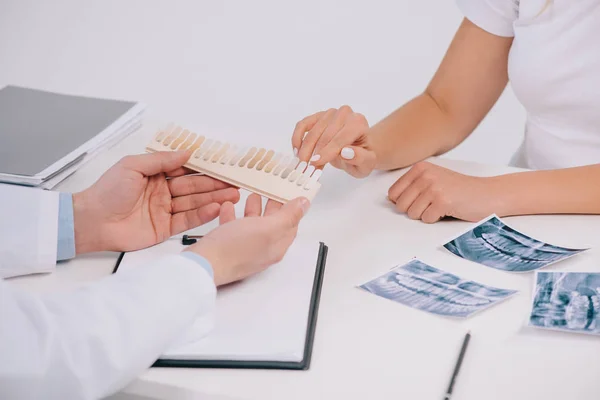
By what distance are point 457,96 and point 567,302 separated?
24.1 inches

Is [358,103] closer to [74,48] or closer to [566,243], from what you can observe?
[74,48]

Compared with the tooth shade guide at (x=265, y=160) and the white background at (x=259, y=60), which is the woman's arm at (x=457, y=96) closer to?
the tooth shade guide at (x=265, y=160)

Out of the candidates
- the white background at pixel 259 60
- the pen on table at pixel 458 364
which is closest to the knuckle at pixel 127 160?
the pen on table at pixel 458 364

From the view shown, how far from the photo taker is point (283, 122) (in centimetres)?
299

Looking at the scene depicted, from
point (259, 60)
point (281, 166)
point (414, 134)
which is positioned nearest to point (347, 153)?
point (281, 166)

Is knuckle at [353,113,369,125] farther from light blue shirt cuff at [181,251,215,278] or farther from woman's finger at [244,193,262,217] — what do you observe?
light blue shirt cuff at [181,251,215,278]

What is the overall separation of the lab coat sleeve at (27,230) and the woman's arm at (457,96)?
1.95 ft

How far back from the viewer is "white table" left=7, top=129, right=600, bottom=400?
0.85 m

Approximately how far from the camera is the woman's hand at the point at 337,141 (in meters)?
1.21

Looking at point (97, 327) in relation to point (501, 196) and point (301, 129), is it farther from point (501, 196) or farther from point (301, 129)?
point (501, 196)

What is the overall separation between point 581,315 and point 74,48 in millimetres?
2871

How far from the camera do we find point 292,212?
1032 mm

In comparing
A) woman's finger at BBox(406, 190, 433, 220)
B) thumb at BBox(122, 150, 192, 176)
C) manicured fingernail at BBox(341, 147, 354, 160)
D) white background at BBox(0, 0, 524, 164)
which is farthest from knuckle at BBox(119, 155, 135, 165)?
white background at BBox(0, 0, 524, 164)

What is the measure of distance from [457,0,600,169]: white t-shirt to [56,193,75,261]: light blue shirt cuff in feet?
2.59
